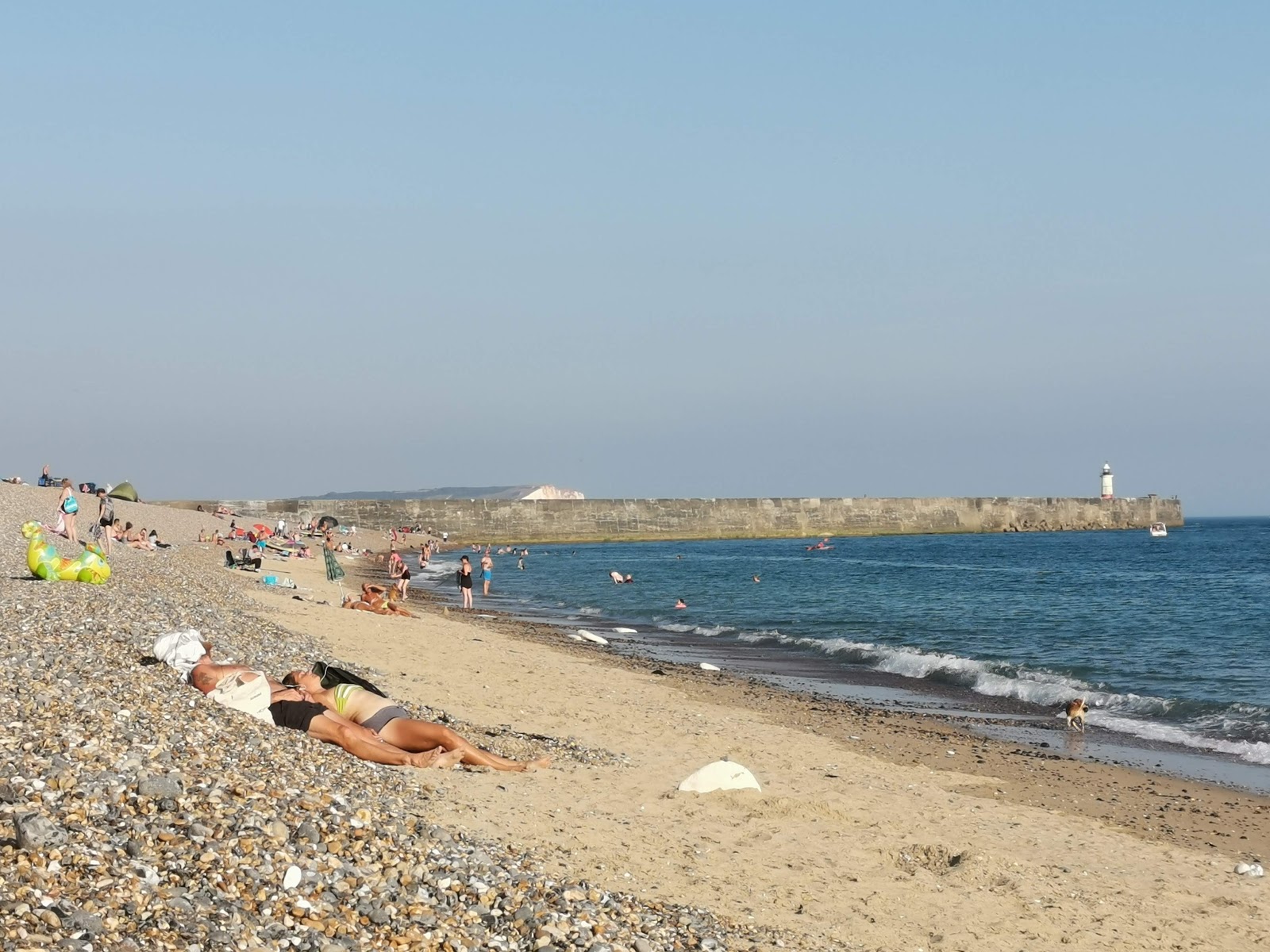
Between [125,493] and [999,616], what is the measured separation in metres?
46.1

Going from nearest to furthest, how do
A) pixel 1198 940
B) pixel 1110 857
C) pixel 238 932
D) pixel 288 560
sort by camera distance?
pixel 238 932 → pixel 1198 940 → pixel 1110 857 → pixel 288 560

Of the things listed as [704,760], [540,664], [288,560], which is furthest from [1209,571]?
[704,760]

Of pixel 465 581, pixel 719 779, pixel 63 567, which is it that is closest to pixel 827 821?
pixel 719 779

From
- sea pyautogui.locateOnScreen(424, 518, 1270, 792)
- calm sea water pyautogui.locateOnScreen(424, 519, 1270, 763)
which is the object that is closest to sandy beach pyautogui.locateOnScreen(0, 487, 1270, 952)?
sea pyautogui.locateOnScreen(424, 518, 1270, 792)

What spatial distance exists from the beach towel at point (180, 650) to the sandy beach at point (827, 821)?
0.29 metres

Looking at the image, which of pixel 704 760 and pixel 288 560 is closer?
pixel 704 760

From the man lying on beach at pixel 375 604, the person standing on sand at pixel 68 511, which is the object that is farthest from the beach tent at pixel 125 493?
the man lying on beach at pixel 375 604

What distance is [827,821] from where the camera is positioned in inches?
326

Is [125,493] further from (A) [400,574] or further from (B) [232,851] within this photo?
(B) [232,851]

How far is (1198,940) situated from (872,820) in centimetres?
246

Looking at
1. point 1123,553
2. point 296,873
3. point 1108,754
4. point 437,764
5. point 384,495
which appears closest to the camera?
point 296,873

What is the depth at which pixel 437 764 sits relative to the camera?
855 centimetres

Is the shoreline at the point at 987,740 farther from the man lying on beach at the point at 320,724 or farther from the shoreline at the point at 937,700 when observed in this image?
the man lying on beach at the point at 320,724

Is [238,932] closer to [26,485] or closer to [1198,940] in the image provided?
[1198,940]
